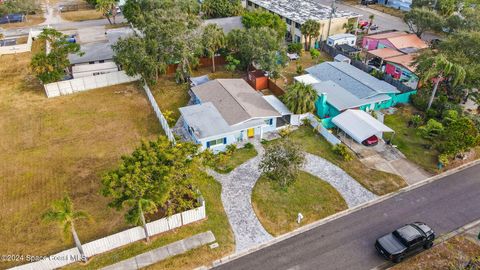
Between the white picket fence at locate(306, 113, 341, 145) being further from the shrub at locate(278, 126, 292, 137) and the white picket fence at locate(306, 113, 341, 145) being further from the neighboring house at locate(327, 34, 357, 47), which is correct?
the neighboring house at locate(327, 34, 357, 47)

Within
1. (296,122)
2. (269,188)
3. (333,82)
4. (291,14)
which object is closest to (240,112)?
(296,122)

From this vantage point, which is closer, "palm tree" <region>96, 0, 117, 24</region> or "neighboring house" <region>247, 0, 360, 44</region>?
"neighboring house" <region>247, 0, 360, 44</region>

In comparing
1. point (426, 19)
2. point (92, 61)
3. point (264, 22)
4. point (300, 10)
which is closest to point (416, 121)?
point (426, 19)

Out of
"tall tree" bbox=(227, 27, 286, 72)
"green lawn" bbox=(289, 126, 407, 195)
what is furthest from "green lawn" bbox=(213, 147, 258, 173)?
"tall tree" bbox=(227, 27, 286, 72)

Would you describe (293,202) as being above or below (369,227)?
above

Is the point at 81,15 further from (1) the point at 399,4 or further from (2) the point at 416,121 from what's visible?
(2) the point at 416,121

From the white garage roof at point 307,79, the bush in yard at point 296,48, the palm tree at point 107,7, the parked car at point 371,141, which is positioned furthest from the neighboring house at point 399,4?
the palm tree at point 107,7
